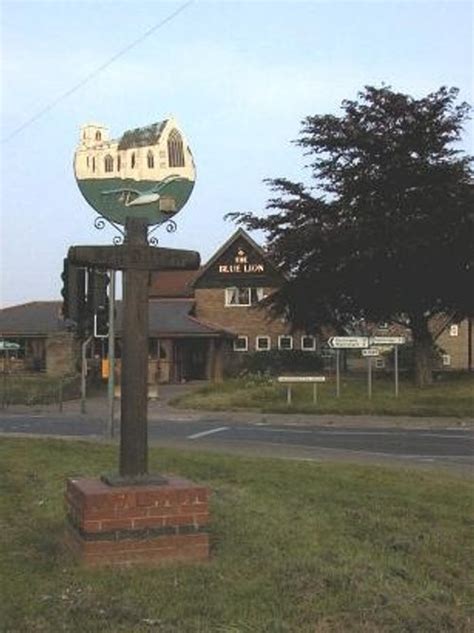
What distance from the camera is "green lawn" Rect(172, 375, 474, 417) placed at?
3205 centimetres

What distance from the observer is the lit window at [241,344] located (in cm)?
6238

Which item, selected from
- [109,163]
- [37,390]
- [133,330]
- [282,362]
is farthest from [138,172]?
[282,362]

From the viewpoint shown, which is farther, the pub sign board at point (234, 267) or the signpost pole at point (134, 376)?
the pub sign board at point (234, 267)

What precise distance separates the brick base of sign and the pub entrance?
4941 cm

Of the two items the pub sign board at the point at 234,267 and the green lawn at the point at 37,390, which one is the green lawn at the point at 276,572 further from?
the pub sign board at the point at 234,267

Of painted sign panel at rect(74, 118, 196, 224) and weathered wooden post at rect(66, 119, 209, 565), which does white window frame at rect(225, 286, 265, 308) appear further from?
weathered wooden post at rect(66, 119, 209, 565)

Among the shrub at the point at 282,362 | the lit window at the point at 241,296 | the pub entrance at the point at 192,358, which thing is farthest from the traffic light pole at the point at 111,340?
the lit window at the point at 241,296

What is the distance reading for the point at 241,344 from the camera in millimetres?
62500

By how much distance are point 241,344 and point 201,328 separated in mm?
7318

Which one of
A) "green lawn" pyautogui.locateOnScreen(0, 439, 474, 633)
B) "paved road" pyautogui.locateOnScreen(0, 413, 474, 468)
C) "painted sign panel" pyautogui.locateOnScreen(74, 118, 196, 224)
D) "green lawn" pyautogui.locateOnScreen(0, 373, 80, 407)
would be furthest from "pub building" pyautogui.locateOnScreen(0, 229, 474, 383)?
"green lawn" pyautogui.locateOnScreen(0, 439, 474, 633)

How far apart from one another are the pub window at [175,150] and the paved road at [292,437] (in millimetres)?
6204

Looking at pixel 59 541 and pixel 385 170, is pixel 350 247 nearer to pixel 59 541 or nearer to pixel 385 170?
pixel 385 170

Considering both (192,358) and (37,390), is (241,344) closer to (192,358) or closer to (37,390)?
(192,358)

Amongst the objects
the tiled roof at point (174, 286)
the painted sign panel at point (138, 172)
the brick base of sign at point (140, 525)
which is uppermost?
the tiled roof at point (174, 286)
